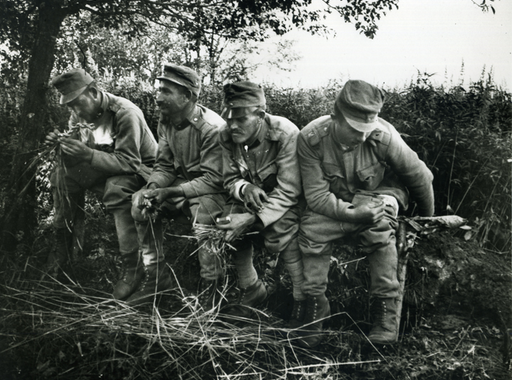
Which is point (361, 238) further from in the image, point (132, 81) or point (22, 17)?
point (22, 17)

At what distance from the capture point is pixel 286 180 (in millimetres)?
4270

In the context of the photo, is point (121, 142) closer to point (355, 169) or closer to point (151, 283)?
point (151, 283)

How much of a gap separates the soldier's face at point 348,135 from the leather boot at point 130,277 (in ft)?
7.36

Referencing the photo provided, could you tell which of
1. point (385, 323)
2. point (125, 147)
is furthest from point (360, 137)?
point (125, 147)

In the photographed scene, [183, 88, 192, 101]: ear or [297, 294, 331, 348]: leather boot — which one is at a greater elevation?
[183, 88, 192, 101]: ear

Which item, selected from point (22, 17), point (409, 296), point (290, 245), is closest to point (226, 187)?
point (290, 245)

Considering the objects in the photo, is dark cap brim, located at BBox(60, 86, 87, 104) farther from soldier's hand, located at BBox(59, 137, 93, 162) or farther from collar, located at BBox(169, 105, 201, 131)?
collar, located at BBox(169, 105, 201, 131)

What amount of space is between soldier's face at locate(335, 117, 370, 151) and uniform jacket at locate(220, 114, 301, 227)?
0.41 m

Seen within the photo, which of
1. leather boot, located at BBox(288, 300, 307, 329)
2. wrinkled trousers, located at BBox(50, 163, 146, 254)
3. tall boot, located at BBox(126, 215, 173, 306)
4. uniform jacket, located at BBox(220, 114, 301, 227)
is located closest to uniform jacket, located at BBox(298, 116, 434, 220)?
uniform jacket, located at BBox(220, 114, 301, 227)

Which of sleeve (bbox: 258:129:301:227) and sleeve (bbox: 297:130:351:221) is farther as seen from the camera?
sleeve (bbox: 258:129:301:227)

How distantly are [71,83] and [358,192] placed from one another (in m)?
2.75

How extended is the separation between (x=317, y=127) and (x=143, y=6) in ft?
8.24

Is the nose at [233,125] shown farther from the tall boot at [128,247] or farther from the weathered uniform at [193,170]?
the tall boot at [128,247]

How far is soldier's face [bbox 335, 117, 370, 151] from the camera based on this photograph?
393cm
